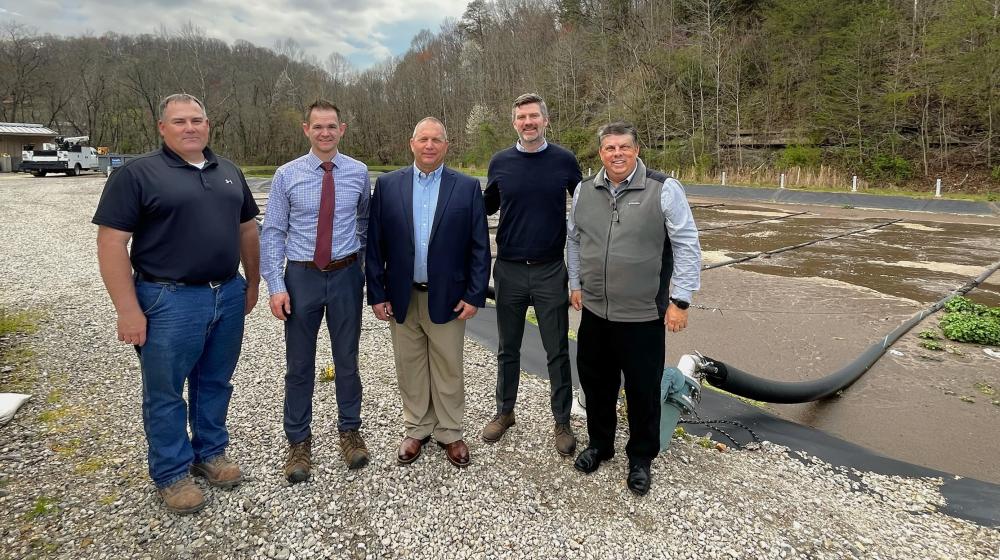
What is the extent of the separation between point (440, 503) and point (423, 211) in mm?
1497

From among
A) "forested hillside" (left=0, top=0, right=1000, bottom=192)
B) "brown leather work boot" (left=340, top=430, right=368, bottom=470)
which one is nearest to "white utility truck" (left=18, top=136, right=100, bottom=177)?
"forested hillside" (left=0, top=0, right=1000, bottom=192)

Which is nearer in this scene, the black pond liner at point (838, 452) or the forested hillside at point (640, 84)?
the black pond liner at point (838, 452)

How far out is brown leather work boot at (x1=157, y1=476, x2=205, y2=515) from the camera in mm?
2480

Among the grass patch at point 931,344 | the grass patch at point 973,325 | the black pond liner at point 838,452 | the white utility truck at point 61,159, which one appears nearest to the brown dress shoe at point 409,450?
the black pond liner at point 838,452

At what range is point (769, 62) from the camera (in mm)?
→ 29484

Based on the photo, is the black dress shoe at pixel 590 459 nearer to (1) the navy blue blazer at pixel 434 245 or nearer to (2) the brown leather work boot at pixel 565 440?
(2) the brown leather work boot at pixel 565 440

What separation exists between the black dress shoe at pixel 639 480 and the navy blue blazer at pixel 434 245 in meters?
1.20

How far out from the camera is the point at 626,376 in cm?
277

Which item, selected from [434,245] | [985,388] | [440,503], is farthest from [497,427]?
[985,388]

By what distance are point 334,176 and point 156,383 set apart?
1283 millimetres

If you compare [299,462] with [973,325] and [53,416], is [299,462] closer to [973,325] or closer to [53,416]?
[53,416]

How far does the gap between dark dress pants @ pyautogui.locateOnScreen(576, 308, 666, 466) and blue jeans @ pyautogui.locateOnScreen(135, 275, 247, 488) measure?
1833 millimetres

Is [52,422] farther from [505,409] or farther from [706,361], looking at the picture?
[706,361]

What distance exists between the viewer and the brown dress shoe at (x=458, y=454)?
2.97 m
